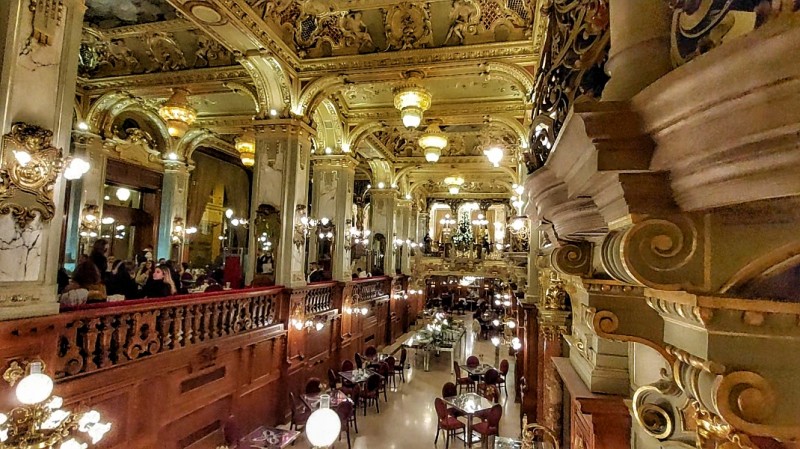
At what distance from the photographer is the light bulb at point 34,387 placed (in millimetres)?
3254

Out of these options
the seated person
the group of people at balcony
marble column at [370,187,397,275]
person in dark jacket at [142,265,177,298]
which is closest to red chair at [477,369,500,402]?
marble column at [370,187,397,275]

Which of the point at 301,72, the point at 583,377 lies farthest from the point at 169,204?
the point at 583,377

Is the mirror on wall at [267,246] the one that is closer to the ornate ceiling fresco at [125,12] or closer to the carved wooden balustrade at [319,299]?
the carved wooden balustrade at [319,299]

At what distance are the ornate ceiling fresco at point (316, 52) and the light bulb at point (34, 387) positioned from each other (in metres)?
5.04

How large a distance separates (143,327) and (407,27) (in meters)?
6.38

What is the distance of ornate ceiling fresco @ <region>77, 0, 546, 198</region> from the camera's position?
6.97 meters

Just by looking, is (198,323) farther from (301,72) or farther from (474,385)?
(474,385)

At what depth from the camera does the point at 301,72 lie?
27.0 ft

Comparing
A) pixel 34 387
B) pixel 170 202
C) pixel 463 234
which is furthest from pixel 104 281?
pixel 463 234

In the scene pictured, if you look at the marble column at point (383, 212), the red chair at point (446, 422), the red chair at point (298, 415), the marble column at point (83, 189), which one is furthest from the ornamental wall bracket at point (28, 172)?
the marble column at point (383, 212)

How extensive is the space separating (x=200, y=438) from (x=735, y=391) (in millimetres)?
7039

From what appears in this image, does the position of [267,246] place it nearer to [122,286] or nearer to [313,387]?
[122,286]

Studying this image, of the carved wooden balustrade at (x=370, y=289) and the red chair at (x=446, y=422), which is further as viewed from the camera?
the carved wooden balustrade at (x=370, y=289)

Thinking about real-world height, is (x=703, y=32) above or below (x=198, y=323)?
above
